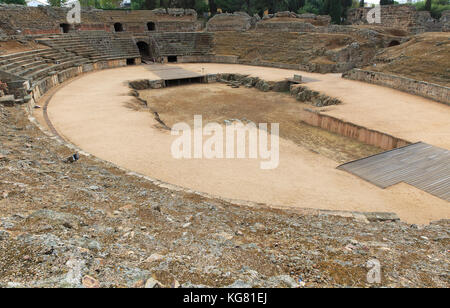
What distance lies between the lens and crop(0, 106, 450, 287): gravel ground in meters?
3.68

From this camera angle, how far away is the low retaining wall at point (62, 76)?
1660 cm

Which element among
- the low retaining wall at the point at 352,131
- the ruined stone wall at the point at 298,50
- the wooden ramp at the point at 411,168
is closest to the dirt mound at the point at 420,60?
the ruined stone wall at the point at 298,50

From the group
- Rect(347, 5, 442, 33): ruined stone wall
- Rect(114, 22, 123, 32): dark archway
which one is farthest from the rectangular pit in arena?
Rect(347, 5, 442, 33): ruined stone wall

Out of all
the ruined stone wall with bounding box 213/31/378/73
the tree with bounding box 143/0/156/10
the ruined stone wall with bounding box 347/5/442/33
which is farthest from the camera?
the tree with bounding box 143/0/156/10

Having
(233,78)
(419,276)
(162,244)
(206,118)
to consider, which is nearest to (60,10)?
(233,78)

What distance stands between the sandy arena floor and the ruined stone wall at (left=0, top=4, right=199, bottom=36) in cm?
1500

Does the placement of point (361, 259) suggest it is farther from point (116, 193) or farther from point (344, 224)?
point (116, 193)

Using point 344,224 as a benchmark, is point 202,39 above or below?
above

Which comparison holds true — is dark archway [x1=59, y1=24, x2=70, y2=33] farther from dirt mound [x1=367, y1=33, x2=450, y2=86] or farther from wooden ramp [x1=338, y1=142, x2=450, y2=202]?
wooden ramp [x1=338, y1=142, x2=450, y2=202]

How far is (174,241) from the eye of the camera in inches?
189

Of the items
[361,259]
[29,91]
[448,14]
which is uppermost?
[448,14]

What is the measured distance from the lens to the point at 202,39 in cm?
3506

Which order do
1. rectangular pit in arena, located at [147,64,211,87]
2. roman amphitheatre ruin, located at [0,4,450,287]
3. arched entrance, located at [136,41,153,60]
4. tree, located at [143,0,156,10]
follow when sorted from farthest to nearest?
tree, located at [143,0,156,10], arched entrance, located at [136,41,153,60], rectangular pit in arena, located at [147,64,211,87], roman amphitheatre ruin, located at [0,4,450,287]

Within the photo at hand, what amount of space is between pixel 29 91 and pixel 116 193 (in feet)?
40.4
